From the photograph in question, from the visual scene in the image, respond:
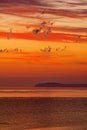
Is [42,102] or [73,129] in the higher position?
[73,129]

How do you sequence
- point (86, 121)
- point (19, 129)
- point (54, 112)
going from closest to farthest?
point (19, 129) < point (86, 121) < point (54, 112)

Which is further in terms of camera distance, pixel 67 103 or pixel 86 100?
pixel 67 103

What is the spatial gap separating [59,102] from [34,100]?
15.6 feet

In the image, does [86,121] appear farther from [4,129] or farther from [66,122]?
[4,129]

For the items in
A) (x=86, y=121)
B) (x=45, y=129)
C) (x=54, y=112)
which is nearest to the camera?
(x=45, y=129)

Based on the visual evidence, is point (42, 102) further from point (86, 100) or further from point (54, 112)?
point (54, 112)

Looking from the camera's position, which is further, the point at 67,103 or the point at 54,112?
the point at 67,103

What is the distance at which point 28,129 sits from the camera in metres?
11.0

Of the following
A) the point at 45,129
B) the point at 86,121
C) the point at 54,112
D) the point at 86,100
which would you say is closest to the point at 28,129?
the point at 45,129

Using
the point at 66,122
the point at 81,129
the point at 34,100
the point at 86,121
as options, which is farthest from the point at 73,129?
the point at 34,100

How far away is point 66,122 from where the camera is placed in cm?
1543

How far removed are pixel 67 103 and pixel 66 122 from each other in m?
18.0

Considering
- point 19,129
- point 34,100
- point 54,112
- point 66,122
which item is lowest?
point 34,100

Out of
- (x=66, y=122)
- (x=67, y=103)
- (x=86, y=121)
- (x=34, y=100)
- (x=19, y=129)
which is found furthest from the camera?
(x=34, y=100)
